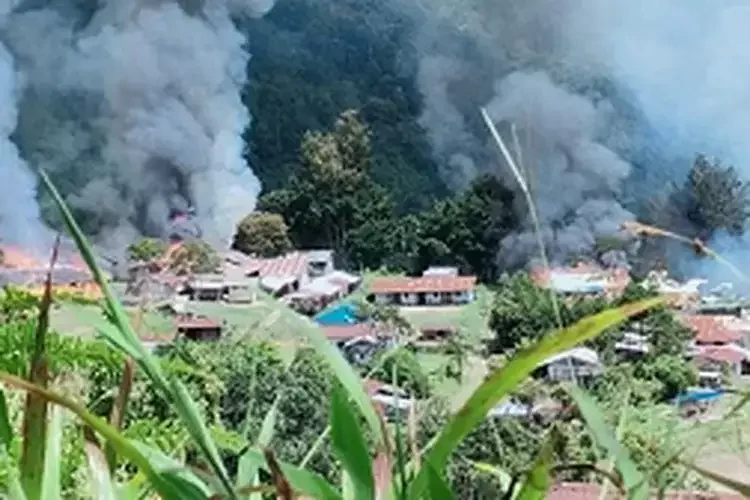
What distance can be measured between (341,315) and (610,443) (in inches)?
149

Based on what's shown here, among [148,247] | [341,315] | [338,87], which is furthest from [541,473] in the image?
[338,87]

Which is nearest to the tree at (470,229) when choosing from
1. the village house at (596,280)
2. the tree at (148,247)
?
the village house at (596,280)

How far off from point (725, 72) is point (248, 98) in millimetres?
1862

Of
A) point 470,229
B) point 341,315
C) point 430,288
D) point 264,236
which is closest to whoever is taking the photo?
point 341,315

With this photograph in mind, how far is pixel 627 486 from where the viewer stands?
0.62ft

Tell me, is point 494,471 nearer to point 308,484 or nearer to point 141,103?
point 308,484

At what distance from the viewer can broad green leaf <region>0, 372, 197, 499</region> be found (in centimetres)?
18

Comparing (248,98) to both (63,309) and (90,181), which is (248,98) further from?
(63,309)

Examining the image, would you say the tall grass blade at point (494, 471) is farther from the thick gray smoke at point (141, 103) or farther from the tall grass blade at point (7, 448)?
the thick gray smoke at point (141, 103)

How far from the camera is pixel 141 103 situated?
17.8 ft

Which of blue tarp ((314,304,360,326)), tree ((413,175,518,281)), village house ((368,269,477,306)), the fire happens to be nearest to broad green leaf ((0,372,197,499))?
blue tarp ((314,304,360,326))

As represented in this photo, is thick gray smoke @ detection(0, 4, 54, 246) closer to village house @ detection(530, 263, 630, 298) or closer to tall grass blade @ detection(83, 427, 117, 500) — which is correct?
village house @ detection(530, 263, 630, 298)

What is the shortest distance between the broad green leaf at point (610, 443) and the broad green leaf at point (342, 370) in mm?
28

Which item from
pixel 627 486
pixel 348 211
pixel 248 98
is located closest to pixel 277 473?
pixel 627 486
